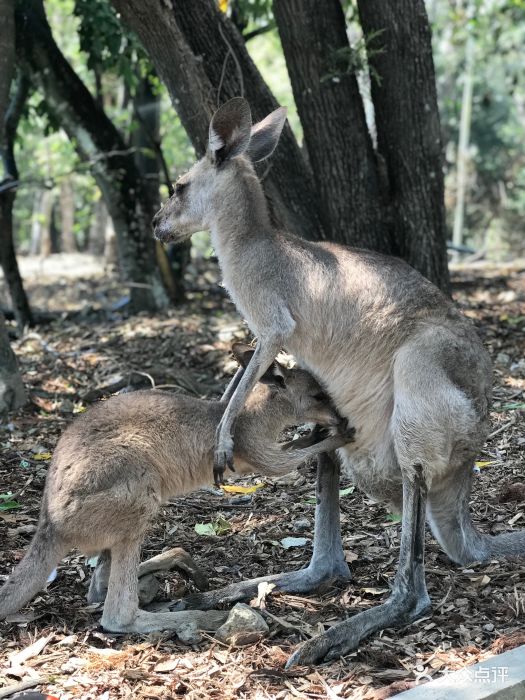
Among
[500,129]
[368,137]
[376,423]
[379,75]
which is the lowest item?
[500,129]

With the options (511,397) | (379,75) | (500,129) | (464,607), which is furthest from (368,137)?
(500,129)

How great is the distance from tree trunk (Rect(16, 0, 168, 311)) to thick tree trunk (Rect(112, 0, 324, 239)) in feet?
7.96

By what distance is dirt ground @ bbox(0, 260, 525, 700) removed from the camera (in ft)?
10.3

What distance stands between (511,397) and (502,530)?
1781 mm

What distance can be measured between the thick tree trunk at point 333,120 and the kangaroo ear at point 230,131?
2027mm

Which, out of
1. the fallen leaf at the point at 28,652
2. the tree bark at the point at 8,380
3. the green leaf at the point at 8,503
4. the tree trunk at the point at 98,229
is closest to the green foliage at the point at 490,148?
the tree trunk at the point at 98,229

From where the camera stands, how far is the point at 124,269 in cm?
903

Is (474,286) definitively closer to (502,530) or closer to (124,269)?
(124,269)

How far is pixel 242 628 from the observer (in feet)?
11.3

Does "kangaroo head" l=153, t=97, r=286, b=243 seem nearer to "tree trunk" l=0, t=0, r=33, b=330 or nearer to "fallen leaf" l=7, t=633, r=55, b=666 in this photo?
"fallen leaf" l=7, t=633, r=55, b=666

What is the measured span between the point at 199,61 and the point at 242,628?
145 inches

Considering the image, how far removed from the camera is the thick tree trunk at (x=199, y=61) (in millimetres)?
5543

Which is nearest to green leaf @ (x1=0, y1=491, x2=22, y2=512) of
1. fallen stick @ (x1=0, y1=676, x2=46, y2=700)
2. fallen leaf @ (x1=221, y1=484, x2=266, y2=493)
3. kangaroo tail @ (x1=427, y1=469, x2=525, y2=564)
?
fallen leaf @ (x1=221, y1=484, x2=266, y2=493)

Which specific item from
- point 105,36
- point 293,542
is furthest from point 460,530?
point 105,36
